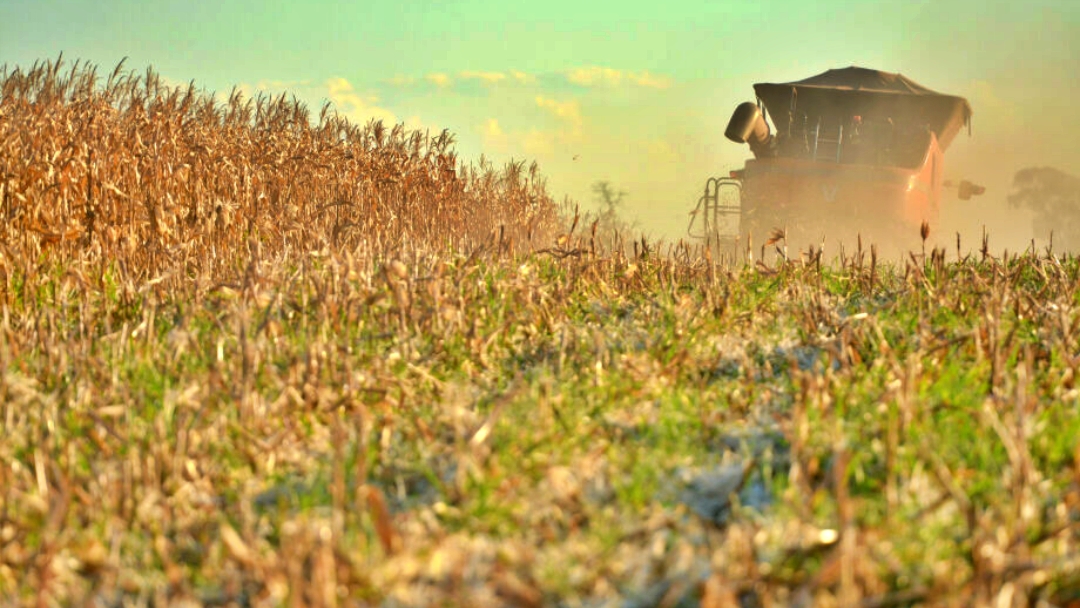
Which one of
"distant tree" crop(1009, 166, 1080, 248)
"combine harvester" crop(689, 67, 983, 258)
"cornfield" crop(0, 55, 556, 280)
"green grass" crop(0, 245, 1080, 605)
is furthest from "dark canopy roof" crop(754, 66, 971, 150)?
"green grass" crop(0, 245, 1080, 605)

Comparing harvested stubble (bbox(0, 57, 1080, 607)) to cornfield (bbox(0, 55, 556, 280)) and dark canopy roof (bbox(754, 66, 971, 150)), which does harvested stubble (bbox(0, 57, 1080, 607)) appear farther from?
dark canopy roof (bbox(754, 66, 971, 150))

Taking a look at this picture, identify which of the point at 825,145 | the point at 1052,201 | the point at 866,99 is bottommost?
the point at 1052,201

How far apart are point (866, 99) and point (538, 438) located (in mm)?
11771

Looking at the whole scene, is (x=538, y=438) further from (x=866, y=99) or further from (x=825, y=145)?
(x=866, y=99)

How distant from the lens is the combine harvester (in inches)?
A: 521

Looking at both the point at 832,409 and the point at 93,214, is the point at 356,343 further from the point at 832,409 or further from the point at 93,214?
the point at 93,214

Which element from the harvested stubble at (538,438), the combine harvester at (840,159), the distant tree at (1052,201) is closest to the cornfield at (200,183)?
the harvested stubble at (538,438)

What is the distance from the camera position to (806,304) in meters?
4.90

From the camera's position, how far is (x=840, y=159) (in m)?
13.6

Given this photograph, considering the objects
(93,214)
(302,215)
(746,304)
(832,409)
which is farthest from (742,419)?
(302,215)

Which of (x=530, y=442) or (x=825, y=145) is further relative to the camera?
(x=825, y=145)

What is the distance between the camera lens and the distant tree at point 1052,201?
71.3ft

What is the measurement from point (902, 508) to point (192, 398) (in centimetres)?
224

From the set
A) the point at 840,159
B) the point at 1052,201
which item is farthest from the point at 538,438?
the point at 1052,201
